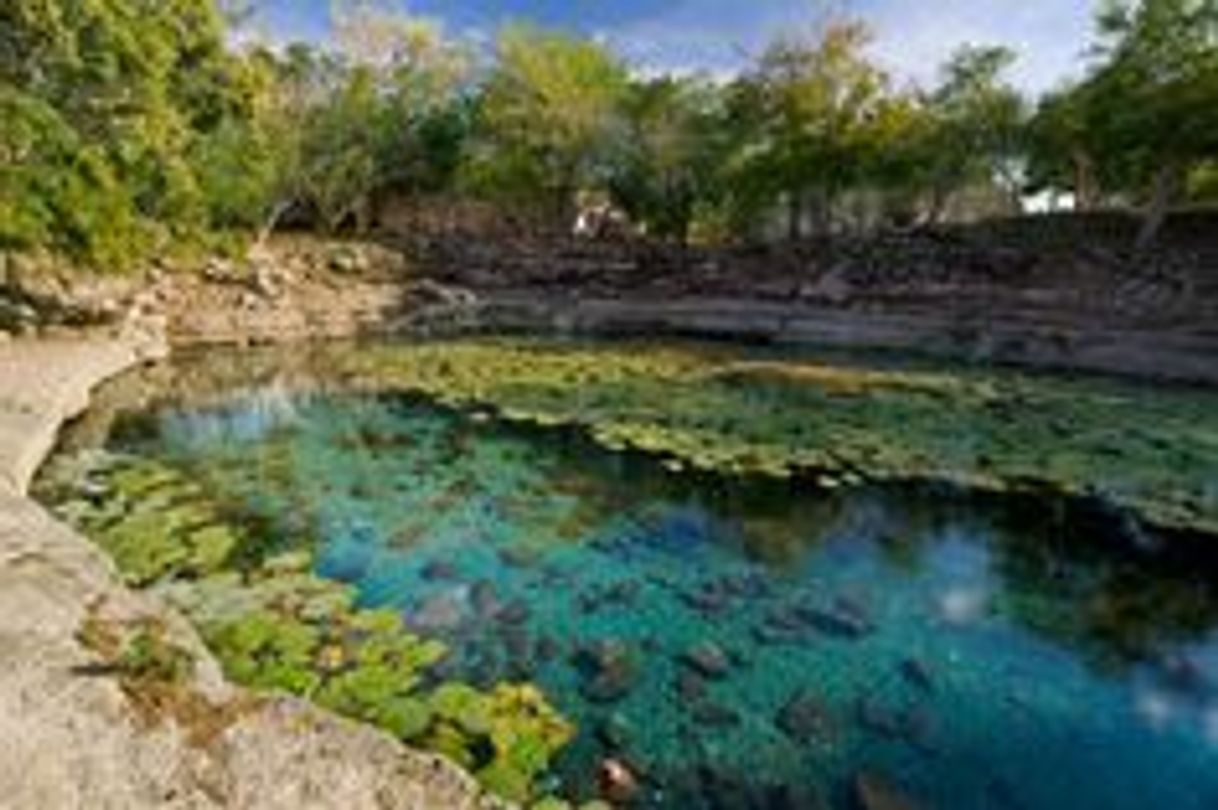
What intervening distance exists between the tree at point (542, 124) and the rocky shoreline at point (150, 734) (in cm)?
3511

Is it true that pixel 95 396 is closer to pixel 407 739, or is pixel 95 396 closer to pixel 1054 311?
pixel 407 739

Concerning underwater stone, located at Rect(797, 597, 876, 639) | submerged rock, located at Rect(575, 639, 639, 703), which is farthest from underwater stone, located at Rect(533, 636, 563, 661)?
underwater stone, located at Rect(797, 597, 876, 639)

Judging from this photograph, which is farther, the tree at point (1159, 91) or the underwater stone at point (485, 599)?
the tree at point (1159, 91)

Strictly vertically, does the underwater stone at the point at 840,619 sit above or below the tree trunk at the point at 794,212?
below

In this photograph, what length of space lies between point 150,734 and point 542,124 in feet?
122

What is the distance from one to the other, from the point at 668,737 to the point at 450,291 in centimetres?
2649

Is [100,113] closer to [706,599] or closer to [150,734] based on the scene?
[706,599]

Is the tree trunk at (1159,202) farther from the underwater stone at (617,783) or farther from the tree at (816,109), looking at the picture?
the underwater stone at (617,783)

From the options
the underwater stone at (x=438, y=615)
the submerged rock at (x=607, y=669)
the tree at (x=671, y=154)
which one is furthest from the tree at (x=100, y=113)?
the tree at (x=671, y=154)

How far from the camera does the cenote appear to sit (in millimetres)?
7379

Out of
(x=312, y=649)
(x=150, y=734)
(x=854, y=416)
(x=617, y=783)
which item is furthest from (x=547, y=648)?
(x=854, y=416)

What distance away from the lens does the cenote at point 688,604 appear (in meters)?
7.38

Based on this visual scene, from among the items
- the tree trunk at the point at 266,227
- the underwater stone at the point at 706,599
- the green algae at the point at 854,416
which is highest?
the tree trunk at the point at 266,227

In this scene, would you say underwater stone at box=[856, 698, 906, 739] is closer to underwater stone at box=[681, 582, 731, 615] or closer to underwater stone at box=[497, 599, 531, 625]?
underwater stone at box=[681, 582, 731, 615]
